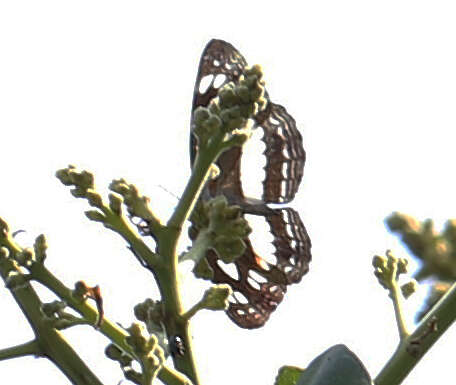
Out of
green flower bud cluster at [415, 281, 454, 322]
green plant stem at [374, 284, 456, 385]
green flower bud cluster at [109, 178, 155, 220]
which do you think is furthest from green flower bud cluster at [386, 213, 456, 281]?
green flower bud cluster at [109, 178, 155, 220]

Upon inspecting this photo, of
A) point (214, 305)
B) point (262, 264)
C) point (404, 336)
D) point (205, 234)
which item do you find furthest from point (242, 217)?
point (262, 264)

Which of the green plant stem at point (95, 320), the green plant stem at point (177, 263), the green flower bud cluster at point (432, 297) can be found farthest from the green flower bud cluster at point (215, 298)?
the green flower bud cluster at point (432, 297)

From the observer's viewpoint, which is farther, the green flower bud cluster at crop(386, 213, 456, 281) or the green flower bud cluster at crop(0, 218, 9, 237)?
the green flower bud cluster at crop(386, 213, 456, 281)

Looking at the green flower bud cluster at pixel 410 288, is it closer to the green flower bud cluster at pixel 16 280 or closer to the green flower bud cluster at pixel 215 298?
the green flower bud cluster at pixel 215 298

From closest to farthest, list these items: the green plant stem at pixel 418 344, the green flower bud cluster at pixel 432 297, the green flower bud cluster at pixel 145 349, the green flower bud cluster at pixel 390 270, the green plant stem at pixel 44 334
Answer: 1. the green flower bud cluster at pixel 145 349
2. the green plant stem at pixel 44 334
3. the green plant stem at pixel 418 344
4. the green flower bud cluster at pixel 432 297
5. the green flower bud cluster at pixel 390 270

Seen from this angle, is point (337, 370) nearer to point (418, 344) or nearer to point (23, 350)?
point (418, 344)

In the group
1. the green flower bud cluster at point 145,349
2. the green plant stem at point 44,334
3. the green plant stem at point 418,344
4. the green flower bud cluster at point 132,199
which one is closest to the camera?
the green flower bud cluster at point 145,349

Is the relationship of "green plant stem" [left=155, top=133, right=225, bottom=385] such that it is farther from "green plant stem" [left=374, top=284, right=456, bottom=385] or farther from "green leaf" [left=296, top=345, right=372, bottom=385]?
"green plant stem" [left=374, top=284, right=456, bottom=385]
